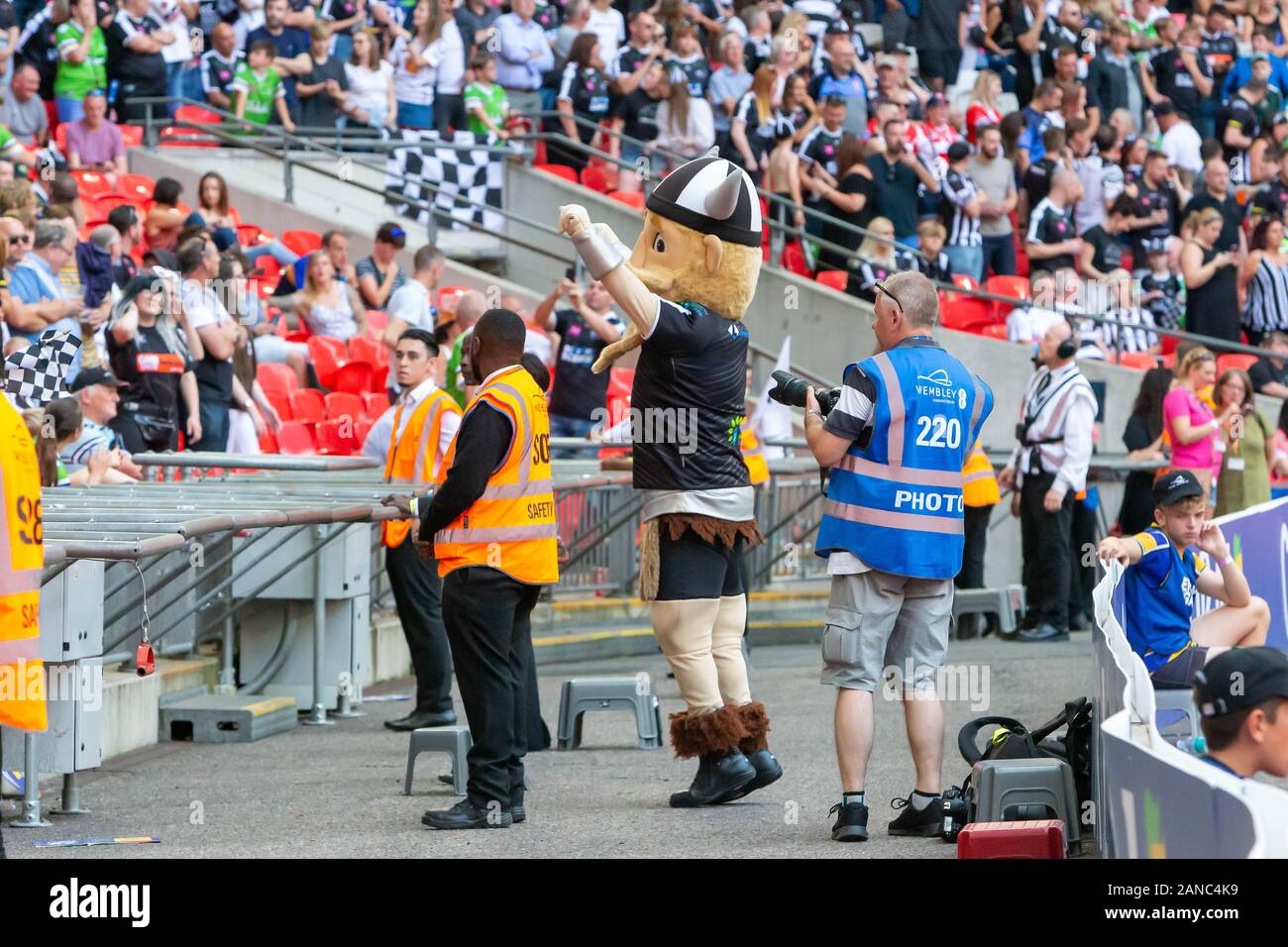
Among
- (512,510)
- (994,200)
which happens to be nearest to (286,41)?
(994,200)

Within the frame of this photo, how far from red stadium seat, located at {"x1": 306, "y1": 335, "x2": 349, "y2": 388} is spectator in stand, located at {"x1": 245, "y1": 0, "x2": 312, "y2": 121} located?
13.1ft

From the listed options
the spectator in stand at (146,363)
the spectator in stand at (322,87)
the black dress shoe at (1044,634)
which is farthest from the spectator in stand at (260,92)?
the black dress shoe at (1044,634)

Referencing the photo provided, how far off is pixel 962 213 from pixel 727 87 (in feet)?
8.25

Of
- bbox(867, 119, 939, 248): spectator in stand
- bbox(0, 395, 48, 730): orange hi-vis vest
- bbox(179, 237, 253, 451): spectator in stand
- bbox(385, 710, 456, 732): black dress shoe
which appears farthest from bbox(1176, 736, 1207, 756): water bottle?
bbox(867, 119, 939, 248): spectator in stand

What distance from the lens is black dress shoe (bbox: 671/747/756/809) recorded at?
7.86m

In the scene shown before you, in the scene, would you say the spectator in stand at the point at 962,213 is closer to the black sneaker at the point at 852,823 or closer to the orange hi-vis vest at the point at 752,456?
the orange hi-vis vest at the point at 752,456

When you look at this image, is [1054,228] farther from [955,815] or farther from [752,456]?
[955,815]

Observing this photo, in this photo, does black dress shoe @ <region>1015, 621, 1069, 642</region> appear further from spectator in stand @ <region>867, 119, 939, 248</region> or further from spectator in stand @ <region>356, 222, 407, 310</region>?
spectator in stand @ <region>867, 119, 939, 248</region>

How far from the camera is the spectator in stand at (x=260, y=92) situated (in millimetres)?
17766

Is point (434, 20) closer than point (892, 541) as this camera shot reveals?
No
